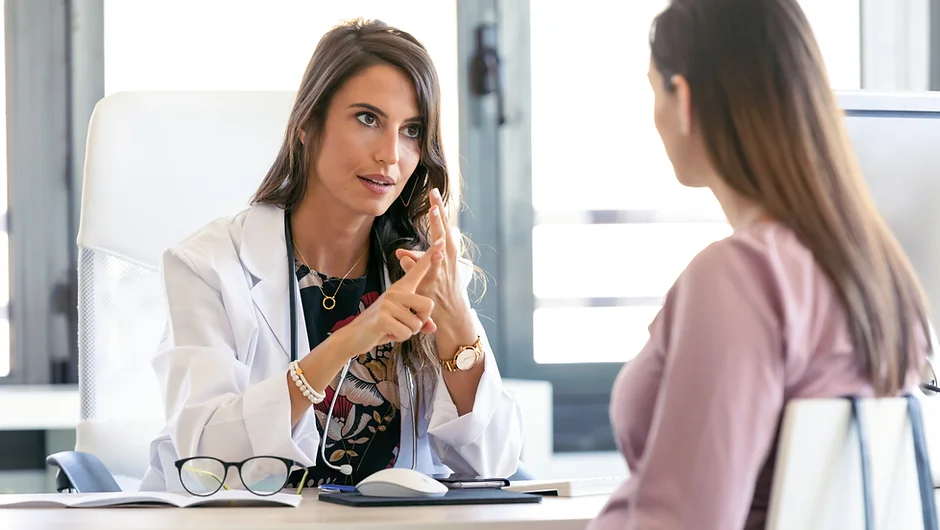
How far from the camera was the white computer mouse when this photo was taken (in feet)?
3.61

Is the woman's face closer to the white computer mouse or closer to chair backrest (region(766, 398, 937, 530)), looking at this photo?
the white computer mouse

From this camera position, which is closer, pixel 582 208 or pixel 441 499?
pixel 441 499

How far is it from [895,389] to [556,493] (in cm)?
52

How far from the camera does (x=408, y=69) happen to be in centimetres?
166

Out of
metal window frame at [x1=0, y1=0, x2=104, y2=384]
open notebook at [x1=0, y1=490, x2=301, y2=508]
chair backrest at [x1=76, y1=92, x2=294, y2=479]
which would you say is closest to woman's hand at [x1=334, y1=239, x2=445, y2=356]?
open notebook at [x1=0, y1=490, x2=301, y2=508]

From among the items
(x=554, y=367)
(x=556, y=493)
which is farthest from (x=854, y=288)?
(x=554, y=367)

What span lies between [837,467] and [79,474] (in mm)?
1147

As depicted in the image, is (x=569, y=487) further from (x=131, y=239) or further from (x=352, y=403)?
(x=131, y=239)

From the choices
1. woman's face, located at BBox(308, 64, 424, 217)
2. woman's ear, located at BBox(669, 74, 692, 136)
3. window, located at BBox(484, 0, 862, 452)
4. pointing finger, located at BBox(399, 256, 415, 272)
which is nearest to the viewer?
woman's ear, located at BBox(669, 74, 692, 136)

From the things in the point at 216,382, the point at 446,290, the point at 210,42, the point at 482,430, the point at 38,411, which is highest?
the point at 210,42

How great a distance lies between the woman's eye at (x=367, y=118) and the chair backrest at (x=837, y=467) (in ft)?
3.61

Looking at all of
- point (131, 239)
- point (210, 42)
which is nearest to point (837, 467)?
point (131, 239)

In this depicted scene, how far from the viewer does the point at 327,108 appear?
168 cm

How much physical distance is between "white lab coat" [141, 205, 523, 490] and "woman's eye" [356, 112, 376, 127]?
0.70 ft
